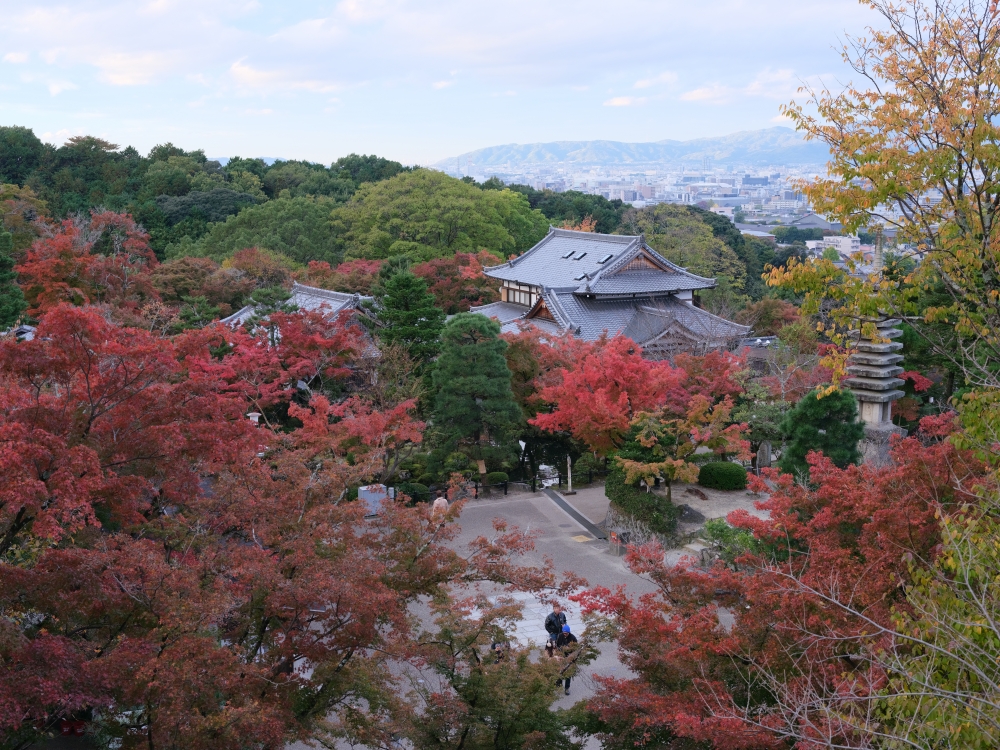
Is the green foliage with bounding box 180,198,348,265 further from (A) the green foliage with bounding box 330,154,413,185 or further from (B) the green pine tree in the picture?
(A) the green foliage with bounding box 330,154,413,185

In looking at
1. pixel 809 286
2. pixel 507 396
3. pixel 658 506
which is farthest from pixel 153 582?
pixel 507 396

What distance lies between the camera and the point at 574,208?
6072 centimetres

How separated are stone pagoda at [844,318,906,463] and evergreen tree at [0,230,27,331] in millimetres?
21878

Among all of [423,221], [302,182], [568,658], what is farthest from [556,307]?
[302,182]

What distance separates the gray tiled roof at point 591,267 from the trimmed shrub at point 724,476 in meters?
9.86

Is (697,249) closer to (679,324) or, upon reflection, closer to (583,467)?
(679,324)

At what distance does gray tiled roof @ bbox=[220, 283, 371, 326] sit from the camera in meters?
26.4

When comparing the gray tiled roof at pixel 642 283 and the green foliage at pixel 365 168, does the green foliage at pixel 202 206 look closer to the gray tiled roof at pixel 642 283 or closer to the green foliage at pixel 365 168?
the green foliage at pixel 365 168

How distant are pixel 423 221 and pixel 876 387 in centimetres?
2435

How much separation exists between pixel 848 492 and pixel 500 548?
152 inches

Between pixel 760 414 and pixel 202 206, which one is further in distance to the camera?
pixel 202 206

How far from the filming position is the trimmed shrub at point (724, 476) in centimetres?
1902

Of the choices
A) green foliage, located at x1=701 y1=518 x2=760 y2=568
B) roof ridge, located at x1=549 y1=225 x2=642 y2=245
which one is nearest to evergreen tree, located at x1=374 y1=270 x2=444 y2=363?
green foliage, located at x1=701 y1=518 x2=760 y2=568

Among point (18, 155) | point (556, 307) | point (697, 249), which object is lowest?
point (556, 307)
